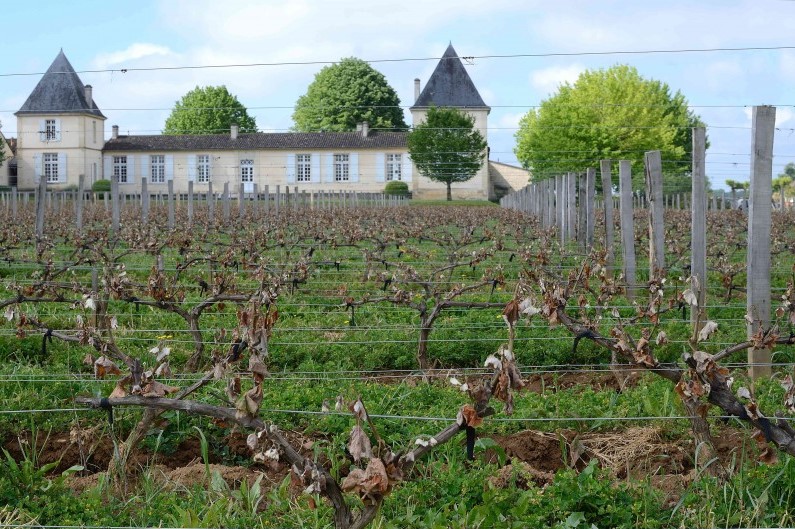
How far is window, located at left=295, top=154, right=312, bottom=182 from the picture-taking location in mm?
67500

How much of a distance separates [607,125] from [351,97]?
830 inches

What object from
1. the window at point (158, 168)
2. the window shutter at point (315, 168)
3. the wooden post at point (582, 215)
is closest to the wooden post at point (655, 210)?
the wooden post at point (582, 215)

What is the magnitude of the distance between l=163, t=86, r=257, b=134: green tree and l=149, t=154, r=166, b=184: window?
555cm

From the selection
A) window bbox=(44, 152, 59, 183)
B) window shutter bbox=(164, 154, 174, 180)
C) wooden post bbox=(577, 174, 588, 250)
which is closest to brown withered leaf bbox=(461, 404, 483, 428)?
wooden post bbox=(577, 174, 588, 250)

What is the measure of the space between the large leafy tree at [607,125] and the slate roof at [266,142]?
32.7 feet

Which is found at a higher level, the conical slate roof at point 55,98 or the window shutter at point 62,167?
the conical slate roof at point 55,98

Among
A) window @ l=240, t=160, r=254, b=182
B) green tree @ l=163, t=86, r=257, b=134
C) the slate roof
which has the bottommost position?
window @ l=240, t=160, r=254, b=182

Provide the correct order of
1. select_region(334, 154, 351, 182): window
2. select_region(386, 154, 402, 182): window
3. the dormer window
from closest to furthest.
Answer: the dormer window < select_region(334, 154, 351, 182): window < select_region(386, 154, 402, 182): window

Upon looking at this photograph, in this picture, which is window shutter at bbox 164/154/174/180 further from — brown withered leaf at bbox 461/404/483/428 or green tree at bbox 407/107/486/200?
brown withered leaf at bbox 461/404/483/428

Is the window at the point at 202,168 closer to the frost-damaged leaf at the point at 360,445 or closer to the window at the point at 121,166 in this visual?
the window at the point at 121,166

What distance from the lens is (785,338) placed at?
200 inches

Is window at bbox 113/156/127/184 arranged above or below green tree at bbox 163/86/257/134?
below

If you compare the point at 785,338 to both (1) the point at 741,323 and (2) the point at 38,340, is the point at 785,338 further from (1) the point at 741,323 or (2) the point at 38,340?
(2) the point at 38,340

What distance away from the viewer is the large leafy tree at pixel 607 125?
57.1 meters
